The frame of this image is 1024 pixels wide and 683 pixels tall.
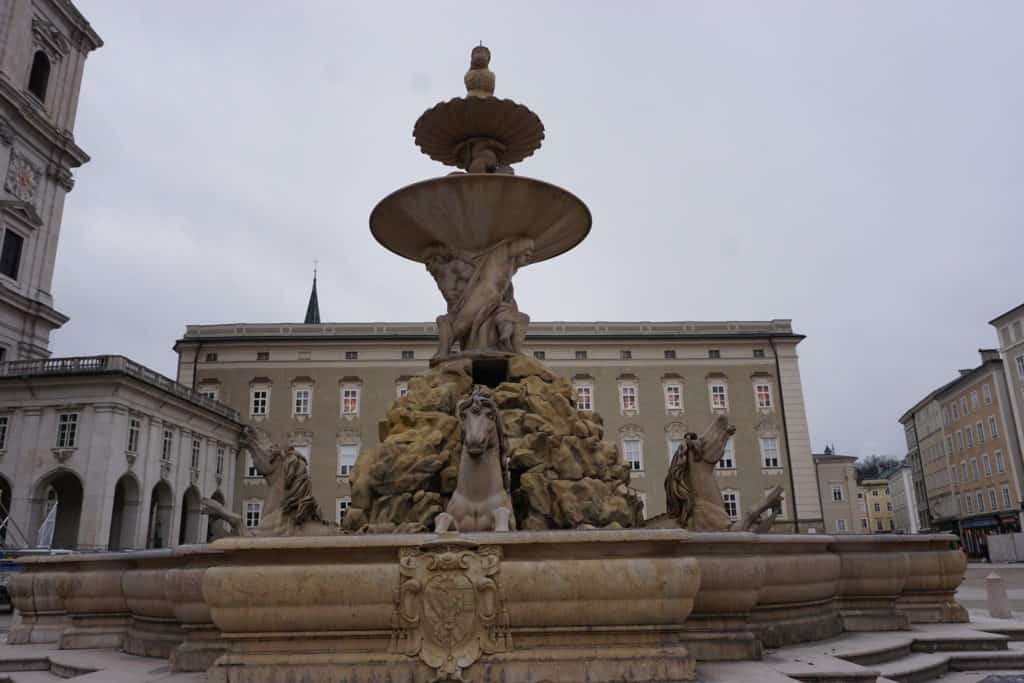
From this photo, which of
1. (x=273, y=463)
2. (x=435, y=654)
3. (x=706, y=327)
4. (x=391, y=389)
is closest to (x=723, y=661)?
(x=435, y=654)

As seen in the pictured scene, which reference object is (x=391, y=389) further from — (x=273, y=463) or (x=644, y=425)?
(x=273, y=463)

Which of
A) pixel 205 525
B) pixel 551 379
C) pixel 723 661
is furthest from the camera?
pixel 205 525

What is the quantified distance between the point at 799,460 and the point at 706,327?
413 inches

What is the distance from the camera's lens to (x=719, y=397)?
4744 cm

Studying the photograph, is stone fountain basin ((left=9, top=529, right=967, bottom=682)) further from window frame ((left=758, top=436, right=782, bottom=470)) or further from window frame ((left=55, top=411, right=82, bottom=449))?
window frame ((left=758, top=436, right=782, bottom=470))

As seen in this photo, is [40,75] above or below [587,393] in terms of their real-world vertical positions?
above

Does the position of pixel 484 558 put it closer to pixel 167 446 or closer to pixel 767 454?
pixel 167 446

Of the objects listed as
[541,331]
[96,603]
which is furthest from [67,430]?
[96,603]

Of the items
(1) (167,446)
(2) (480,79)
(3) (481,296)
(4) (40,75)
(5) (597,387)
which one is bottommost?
(3) (481,296)

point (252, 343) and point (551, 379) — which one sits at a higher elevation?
point (252, 343)

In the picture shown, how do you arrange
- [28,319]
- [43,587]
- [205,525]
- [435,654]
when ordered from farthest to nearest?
[205,525], [28,319], [43,587], [435,654]

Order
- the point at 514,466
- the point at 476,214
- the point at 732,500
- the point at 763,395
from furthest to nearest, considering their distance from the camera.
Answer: the point at 763,395 < the point at 732,500 < the point at 476,214 < the point at 514,466

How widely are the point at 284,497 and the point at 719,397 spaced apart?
41622 millimetres

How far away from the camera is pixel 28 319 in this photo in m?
38.1
